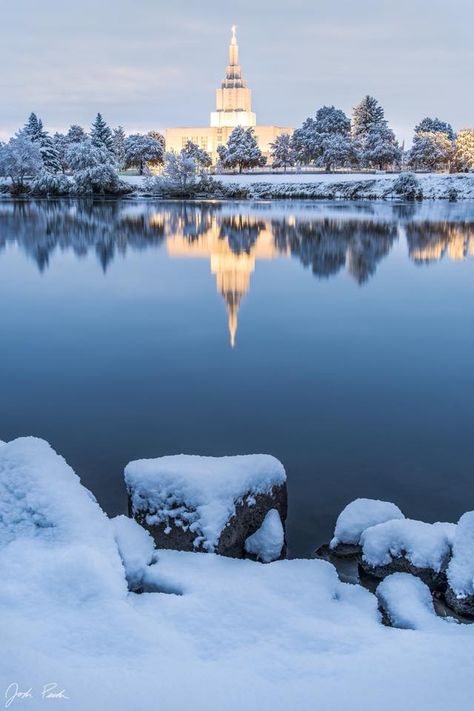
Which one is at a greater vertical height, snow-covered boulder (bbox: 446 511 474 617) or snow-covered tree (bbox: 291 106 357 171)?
snow-covered tree (bbox: 291 106 357 171)

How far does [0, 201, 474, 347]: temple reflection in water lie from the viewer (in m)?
23.0

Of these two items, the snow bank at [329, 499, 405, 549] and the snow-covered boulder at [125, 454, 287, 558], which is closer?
the snow-covered boulder at [125, 454, 287, 558]

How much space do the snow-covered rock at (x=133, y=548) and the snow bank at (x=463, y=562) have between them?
2.33 m

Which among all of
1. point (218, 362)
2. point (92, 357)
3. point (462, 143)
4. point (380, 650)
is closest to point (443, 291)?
point (218, 362)

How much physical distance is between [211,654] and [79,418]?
489 cm

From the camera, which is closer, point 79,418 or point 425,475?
point 425,475

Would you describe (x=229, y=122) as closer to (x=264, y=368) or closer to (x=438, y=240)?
(x=438, y=240)

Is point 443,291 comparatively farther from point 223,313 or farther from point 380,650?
point 380,650

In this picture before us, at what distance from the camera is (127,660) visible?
3.86 meters

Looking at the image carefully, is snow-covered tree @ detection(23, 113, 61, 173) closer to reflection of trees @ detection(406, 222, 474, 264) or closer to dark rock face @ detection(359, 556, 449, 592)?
reflection of trees @ detection(406, 222, 474, 264)

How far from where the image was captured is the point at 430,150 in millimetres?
83438

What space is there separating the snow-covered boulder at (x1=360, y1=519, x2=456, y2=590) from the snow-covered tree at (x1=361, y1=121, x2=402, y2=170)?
8278cm

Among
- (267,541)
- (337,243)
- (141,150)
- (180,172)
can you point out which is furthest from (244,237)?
(141,150)

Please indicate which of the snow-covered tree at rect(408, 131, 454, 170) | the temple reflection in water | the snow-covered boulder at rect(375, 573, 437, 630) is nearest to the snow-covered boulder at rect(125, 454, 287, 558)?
the snow-covered boulder at rect(375, 573, 437, 630)
